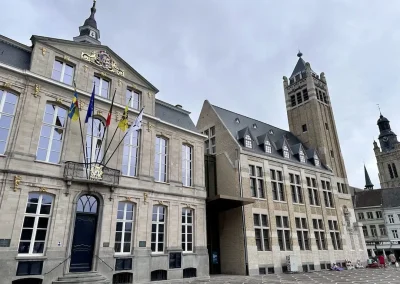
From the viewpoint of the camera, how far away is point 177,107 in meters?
22.3

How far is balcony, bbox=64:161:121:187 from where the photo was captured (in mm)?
14258

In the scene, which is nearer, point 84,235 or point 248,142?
point 84,235

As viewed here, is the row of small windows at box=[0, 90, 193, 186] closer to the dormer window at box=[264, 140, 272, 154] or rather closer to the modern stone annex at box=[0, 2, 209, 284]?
the modern stone annex at box=[0, 2, 209, 284]

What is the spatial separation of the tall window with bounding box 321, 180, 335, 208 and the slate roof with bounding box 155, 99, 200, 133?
18.3 m

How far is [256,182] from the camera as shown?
24328mm

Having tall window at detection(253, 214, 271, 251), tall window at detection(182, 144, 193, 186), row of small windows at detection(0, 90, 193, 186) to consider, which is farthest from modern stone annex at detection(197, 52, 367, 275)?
row of small windows at detection(0, 90, 193, 186)

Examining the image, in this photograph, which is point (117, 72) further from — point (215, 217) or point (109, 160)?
point (215, 217)

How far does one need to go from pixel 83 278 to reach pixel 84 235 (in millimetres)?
2181

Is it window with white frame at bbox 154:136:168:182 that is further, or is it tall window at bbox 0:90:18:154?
window with white frame at bbox 154:136:168:182

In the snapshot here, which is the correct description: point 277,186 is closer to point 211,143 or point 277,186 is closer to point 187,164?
point 211,143

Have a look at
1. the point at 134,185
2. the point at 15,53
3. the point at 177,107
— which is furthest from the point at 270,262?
the point at 15,53

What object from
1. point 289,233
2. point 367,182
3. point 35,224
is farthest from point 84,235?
point 367,182

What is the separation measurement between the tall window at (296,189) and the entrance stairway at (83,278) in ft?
64.1

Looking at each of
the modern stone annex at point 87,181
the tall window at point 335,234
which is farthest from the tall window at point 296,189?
the modern stone annex at point 87,181
